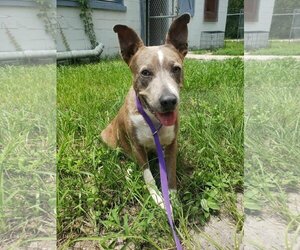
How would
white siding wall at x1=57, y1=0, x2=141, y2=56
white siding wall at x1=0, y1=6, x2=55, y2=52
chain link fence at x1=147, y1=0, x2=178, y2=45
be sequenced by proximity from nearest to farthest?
1. white siding wall at x1=0, y1=6, x2=55, y2=52
2. white siding wall at x1=57, y1=0, x2=141, y2=56
3. chain link fence at x1=147, y1=0, x2=178, y2=45

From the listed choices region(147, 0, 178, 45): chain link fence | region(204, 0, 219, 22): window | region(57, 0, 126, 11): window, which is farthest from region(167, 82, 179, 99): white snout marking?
region(204, 0, 219, 22): window

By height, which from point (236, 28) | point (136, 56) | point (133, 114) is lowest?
point (236, 28)

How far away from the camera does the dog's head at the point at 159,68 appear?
1701mm

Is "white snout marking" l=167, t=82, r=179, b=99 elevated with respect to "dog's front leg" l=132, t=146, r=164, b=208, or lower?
elevated

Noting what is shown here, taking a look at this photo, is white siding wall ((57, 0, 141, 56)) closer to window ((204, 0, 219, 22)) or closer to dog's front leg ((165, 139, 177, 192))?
window ((204, 0, 219, 22))

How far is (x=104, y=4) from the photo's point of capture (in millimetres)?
7875

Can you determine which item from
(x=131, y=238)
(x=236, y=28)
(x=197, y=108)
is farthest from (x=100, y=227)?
(x=236, y=28)

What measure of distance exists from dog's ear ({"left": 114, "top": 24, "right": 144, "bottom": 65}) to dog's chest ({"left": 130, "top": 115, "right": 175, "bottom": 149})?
40 centimetres

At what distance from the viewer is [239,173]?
199 centimetres

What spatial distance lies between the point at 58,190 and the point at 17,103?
5.23 feet

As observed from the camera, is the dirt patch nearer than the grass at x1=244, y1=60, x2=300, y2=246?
Yes

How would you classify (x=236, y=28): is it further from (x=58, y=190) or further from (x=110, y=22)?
(x=58, y=190)

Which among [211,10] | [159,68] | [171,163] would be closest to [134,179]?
[171,163]

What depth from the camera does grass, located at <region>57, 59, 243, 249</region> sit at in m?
1.58
